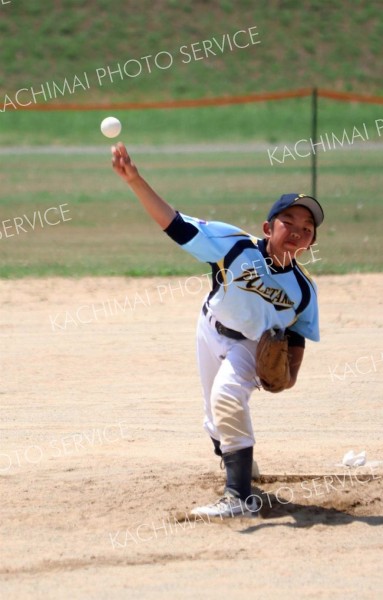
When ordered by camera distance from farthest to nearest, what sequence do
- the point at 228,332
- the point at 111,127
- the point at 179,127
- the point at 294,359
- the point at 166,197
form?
the point at 179,127 < the point at 166,197 < the point at 111,127 < the point at 294,359 < the point at 228,332

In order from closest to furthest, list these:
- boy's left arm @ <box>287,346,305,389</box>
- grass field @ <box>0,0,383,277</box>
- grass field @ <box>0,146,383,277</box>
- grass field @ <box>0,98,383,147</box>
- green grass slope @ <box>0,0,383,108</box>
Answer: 1. boy's left arm @ <box>287,346,305,389</box>
2. grass field @ <box>0,146,383,277</box>
3. grass field @ <box>0,0,383,277</box>
4. grass field @ <box>0,98,383,147</box>
5. green grass slope @ <box>0,0,383,108</box>

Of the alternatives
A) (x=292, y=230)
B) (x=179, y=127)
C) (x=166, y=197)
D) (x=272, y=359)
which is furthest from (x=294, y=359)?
(x=179, y=127)

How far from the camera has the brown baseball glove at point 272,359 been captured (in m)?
4.91

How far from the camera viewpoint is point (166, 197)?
17.3 metres

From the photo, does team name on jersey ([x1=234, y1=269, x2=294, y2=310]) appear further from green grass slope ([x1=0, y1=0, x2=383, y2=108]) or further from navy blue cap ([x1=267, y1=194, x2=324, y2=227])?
green grass slope ([x1=0, y1=0, x2=383, y2=108])

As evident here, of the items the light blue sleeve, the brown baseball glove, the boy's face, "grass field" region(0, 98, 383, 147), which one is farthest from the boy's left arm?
"grass field" region(0, 98, 383, 147)

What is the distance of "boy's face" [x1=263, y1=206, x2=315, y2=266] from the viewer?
5000mm

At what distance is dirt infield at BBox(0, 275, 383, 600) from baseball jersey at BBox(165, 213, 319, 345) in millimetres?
950

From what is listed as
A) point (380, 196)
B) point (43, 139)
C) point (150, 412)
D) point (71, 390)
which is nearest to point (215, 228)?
point (150, 412)

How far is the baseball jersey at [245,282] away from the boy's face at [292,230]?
0.11 m

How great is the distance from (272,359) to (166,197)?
1252 centimetres

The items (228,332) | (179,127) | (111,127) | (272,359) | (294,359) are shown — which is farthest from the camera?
(179,127)

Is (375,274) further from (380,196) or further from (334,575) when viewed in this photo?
(334,575)

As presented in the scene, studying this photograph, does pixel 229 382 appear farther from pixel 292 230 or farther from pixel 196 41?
pixel 196 41
